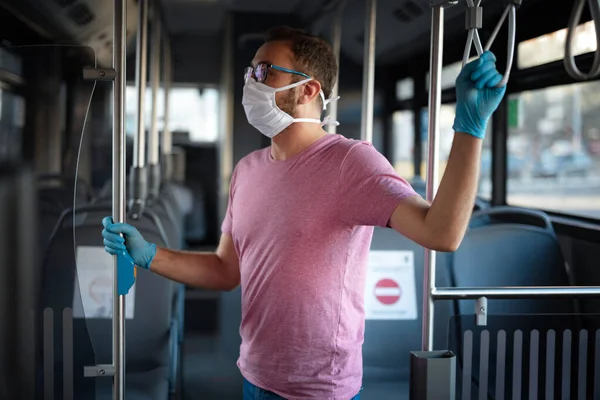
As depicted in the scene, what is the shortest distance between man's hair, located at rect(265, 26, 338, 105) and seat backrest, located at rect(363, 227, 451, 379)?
1521 mm

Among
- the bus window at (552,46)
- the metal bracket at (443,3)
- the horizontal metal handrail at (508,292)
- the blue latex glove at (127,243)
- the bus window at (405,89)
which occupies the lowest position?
the horizontal metal handrail at (508,292)

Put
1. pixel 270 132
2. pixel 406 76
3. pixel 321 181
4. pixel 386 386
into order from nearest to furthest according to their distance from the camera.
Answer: pixel 321 181
pixel 270 132
pixel 386 386
pixel 406 76

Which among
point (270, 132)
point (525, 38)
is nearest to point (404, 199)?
point (270, 132)

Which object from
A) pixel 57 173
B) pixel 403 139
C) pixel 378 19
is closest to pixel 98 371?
pixel 57 173

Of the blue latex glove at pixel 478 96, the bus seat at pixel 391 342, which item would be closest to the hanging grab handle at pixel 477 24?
the blue latex glove at pixel 478 96

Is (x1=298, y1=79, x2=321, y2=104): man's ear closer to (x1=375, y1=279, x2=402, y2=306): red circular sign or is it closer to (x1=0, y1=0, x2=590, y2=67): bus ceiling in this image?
(x1=0, y1=0, x2=590, y2=67): bus ceiling

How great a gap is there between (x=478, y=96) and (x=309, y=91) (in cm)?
54

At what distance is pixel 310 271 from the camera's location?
1718 millimetres

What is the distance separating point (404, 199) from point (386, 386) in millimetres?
2035

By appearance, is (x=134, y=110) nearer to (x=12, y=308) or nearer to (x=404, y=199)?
(x=12, y=308)

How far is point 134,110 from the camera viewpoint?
138 inches

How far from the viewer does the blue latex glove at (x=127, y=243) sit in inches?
72.7

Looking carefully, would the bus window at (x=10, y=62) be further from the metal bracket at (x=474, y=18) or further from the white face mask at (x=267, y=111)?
the metal bracket at (x=474, y=18)

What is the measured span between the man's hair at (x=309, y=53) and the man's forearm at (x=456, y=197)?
572 millimetres
